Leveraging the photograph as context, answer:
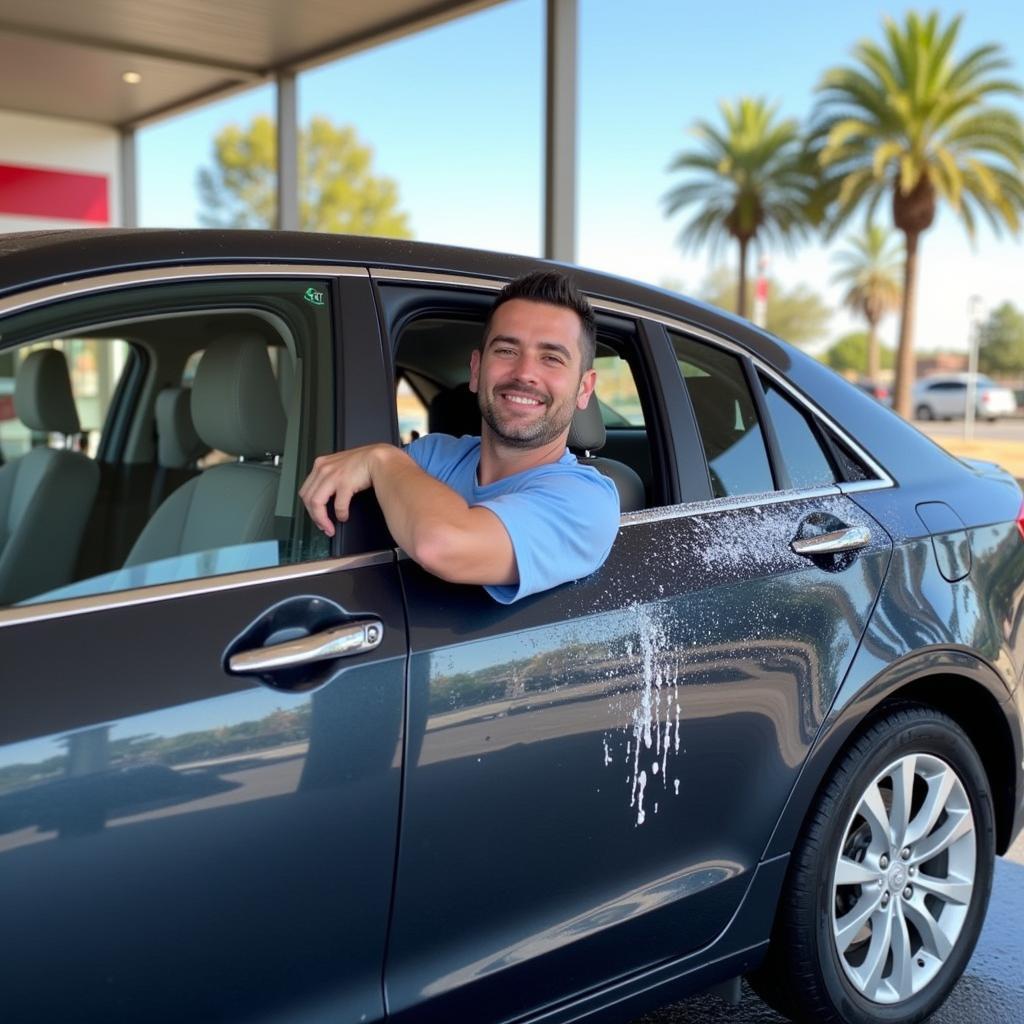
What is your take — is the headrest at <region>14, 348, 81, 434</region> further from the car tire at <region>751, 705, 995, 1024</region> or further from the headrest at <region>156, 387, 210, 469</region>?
the car tire at <region>751, 705, 995, 1024</region>

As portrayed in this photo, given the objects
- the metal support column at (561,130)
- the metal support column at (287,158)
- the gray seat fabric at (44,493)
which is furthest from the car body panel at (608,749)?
the metal support column at (287,158)

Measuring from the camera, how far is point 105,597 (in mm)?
1593

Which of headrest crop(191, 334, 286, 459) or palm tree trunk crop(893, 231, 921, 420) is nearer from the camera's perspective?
headrest crop(191, 334, 286, 459)

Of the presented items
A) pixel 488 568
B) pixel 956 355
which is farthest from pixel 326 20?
pixel 956 355

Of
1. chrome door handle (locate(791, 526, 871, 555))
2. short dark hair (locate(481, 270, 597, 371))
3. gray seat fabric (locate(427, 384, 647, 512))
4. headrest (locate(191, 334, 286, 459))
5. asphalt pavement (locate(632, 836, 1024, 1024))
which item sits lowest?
asphalt pavement (locate(632, 836, 1024, 1024))

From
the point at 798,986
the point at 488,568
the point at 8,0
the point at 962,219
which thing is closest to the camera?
the point at 488,568

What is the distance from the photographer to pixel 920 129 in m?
23.8

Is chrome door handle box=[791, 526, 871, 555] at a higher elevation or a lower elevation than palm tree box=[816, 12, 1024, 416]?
lower

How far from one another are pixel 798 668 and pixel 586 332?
761 millimetres

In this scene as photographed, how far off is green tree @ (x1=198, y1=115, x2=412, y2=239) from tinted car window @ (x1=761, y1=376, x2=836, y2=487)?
32.0 m

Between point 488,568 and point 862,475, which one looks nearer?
point 488,568

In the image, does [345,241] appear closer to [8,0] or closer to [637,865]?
[637,865]

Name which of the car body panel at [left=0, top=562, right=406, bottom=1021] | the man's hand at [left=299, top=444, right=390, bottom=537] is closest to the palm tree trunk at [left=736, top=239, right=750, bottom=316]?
the man's hand at [left=299, top=444, right=390, bottom=537]

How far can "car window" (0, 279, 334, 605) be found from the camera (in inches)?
71.5
